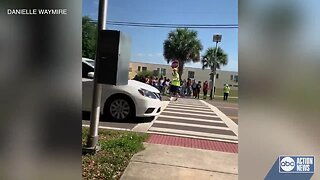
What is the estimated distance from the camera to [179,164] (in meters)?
4.97

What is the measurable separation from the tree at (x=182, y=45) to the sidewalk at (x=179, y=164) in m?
1.44

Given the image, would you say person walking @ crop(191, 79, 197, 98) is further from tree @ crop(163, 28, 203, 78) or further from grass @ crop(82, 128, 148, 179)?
grass @ crop(82, 128, 148, 179)

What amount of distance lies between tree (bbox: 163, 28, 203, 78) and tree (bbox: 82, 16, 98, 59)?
765mm

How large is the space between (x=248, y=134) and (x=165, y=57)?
1225mm

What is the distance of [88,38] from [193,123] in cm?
289

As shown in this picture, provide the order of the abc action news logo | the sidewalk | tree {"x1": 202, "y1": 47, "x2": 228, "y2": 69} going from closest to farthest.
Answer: the abc action news logo, tree {"x1": 202, "y1": 47, "x2": 228, "y2": 69}, the sidewalk

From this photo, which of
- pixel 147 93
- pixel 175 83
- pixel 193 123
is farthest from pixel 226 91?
pixel 193 123

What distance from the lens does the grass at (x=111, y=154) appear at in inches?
174

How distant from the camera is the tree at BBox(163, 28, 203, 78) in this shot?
3993mm

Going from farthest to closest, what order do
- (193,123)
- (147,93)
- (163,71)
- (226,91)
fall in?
(193,123), (147,93), (163,71), (226,91)

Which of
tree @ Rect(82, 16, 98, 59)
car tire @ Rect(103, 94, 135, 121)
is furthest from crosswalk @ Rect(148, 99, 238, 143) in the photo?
tree @ Rect(82, 16, 98, 59)

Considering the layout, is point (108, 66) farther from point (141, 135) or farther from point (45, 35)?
point (141, 135)

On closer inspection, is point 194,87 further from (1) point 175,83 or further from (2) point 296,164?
(2) point 296,164

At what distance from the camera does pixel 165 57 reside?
410cm
